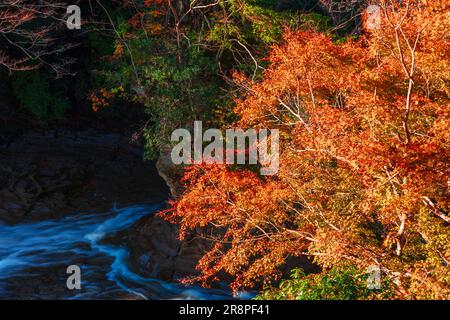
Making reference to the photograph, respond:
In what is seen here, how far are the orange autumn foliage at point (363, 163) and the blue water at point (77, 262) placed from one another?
234 cm

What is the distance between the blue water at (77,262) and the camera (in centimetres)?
1526

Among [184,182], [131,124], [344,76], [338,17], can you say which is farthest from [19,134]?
[344,76]

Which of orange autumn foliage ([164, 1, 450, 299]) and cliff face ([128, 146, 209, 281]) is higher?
orange autumn foliage ([164, 1, 450, 299])

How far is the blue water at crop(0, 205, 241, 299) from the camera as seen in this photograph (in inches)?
601

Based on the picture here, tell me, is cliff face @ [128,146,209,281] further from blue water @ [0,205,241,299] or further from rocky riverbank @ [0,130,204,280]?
blue water @ [0,205,241,299]

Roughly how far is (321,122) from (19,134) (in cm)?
1992

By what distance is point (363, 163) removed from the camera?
954 centimetres

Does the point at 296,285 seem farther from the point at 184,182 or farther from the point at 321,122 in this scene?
the point at 184,182

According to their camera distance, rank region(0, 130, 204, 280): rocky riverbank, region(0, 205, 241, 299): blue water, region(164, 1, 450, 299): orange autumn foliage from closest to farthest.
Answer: region(164, 1, 450, 299): orange autumn foliage, region(0, 205, 241, 299): blue water, region(0, 130, 204, 280): rocky riverbank

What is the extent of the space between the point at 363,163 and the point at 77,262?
11.1 meters

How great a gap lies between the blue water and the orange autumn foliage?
7.67 ft

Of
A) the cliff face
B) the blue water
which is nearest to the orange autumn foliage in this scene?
the cliff face

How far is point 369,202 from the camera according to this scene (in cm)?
998

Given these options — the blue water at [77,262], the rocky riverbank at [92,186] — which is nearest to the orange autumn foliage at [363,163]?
the rocky riverbank at [92,186]
